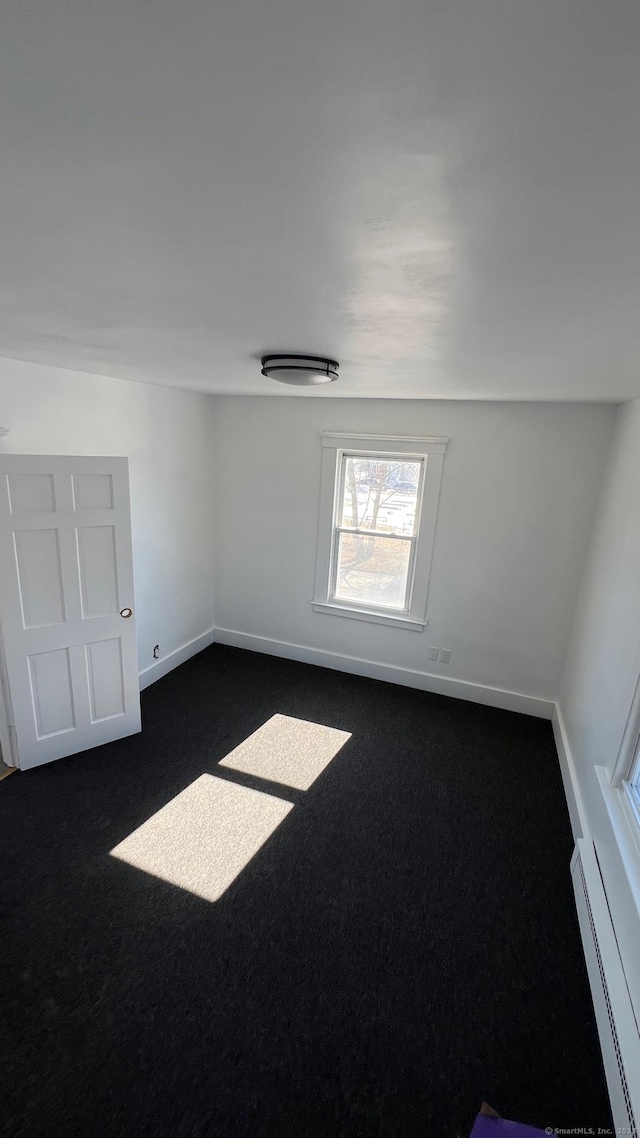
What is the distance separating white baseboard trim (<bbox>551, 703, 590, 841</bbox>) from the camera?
2551 millimetres

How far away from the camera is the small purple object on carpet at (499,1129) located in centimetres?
147

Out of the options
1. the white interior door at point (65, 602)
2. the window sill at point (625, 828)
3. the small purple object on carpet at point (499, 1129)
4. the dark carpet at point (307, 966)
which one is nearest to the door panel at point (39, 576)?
the white interior door at point (65, 602)

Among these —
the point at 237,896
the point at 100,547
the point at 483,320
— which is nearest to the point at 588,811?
the point at 237,896

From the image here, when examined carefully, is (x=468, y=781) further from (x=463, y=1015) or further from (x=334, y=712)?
(x=463, y=1015)

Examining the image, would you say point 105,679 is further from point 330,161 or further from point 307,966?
point 330,161

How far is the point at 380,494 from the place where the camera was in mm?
4047

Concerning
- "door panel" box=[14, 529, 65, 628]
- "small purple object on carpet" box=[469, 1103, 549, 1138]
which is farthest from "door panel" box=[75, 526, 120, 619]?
"small purple object on carpet" box=[469, 1103, 549, 1138]

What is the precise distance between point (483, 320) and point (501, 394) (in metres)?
1.89

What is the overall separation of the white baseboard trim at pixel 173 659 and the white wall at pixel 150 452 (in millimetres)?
45

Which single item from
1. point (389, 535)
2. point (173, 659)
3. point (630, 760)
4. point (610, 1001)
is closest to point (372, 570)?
point (389, 535)

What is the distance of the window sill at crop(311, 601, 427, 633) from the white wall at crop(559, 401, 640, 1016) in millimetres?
1210

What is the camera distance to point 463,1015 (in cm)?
182

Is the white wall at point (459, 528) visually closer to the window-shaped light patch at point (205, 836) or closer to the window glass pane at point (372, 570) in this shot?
the window glass pane at point (372, 570)

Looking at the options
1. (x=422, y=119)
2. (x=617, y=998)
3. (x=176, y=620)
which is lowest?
(x=617, y=998)
